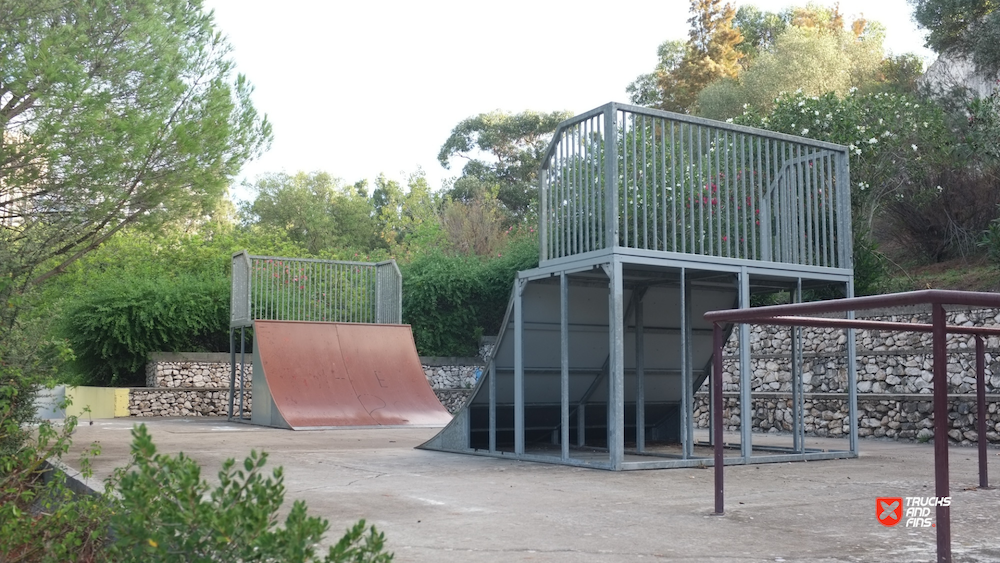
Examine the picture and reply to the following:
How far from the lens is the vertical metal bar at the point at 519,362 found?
7598 mm

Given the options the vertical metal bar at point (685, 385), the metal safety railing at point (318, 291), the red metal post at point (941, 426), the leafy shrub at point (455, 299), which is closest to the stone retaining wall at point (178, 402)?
the metal safety railing at point (318, 291)

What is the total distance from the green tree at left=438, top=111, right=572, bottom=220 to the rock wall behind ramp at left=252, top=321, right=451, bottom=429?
25714 millimetres

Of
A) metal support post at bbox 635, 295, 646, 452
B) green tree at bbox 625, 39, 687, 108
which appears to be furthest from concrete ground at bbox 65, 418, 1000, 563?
green tree at bbox 625, 39, 687, 108

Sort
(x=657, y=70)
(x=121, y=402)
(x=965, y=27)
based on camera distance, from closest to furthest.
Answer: (x=121, y=402) < (x=965, y=27) < (x=657, y=70)

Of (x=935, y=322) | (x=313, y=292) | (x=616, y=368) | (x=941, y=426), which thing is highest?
(x=313, y=292)

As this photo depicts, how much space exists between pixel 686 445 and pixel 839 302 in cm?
379

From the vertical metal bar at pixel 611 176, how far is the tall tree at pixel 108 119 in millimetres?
4488

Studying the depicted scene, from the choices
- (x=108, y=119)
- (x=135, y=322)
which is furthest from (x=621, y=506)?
(x=135, y=322)

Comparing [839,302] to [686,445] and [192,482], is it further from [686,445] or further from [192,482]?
[686,445]

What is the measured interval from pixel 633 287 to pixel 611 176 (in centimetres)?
179

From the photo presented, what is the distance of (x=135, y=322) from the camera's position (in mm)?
16328

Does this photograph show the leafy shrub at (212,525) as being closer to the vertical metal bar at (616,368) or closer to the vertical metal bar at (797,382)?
the vertical metal bar at (616,368)

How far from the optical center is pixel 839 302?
3.76 m

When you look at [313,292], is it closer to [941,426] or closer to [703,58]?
[941,426]
